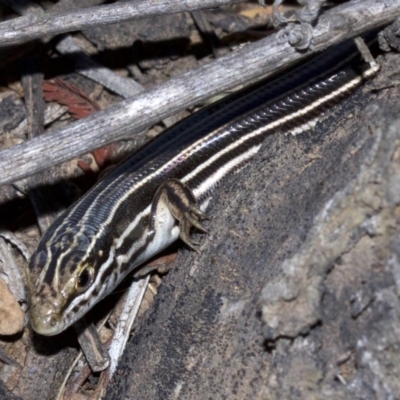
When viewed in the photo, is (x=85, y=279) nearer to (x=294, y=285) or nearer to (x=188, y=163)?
(x=188, y=163)

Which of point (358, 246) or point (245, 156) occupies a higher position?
point (358, 246)

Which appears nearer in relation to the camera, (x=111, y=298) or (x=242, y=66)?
(x=242, y=66)

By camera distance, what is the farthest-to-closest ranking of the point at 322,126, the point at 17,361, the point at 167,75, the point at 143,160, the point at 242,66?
the point at 167,75, the point at 143,160, the point at 17,361, the point at 322,126, the point at 242,66

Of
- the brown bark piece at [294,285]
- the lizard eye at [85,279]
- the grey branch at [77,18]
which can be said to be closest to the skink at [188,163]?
the lizard eye at [85,279]

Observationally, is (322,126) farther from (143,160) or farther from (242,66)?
(143,160)

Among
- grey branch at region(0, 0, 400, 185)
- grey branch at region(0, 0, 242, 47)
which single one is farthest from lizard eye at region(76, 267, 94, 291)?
grey branch at region(0, 0, 242, 47)

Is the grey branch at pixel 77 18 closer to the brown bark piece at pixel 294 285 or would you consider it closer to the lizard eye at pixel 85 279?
the brown bark piece at pixel 294 285

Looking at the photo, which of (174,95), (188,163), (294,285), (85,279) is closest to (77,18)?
(174,95)

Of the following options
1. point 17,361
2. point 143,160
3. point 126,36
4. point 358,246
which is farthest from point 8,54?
point 358,246

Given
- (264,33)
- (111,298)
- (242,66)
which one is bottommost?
(111,298)

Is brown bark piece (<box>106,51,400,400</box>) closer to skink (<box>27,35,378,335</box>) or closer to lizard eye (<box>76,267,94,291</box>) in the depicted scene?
lizard eye (<box>76,267,94,291</box>)
